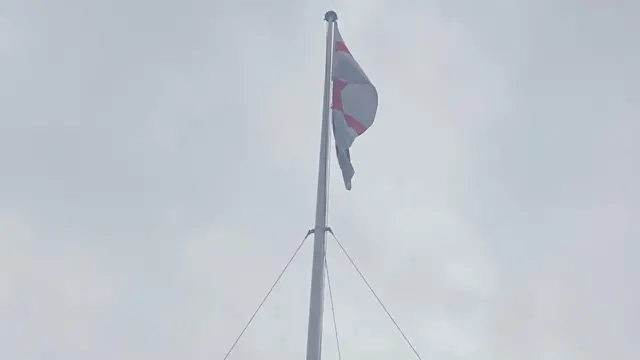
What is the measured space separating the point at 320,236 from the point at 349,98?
3.56 meters

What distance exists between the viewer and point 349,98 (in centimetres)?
2078

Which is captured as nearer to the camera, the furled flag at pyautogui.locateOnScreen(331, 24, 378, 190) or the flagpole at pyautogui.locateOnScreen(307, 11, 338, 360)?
the flagpole at pyautogui.locateOnScreen(307, 11, 338, 360)

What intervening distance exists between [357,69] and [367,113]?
0.93 m

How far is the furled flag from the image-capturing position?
20.6m

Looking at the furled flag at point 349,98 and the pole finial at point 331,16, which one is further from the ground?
the pole finial at point 331,16

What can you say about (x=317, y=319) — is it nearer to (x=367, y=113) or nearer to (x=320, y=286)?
(x=320, y=286)

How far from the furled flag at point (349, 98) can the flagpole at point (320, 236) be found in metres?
0.22

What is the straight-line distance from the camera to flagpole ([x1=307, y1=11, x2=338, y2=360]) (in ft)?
57.1

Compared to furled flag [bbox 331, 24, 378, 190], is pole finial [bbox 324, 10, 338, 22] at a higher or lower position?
higher

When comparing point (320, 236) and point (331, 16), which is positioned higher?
point (331, 16)

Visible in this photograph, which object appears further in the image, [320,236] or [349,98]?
[349,98]

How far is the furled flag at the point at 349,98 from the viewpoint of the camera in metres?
20.6

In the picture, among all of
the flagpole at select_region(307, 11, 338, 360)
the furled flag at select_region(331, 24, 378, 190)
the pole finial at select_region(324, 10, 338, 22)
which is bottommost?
the flagpole at select_region(307, 11, 338, 360)

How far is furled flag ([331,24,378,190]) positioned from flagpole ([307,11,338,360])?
0.22 m
